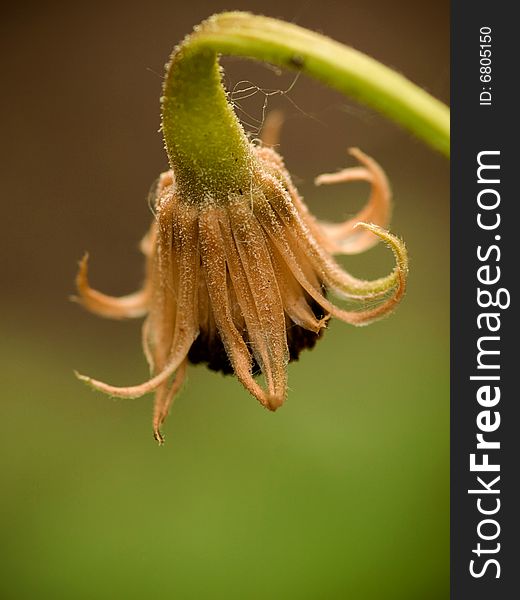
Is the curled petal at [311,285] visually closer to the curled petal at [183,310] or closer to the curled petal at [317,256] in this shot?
the curled petal at [317,256]

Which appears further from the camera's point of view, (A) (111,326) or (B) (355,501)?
(A) (111,326)

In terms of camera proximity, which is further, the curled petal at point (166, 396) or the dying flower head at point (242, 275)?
the curled petal at point (166, 396)

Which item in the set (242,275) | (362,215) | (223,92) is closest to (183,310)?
(242,275)

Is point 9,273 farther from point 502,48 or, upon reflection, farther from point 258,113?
point 502,48

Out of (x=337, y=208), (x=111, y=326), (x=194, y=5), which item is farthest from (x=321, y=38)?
(x=194, y=5)

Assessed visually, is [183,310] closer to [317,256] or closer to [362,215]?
[317,256]

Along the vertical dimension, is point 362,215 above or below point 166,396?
above

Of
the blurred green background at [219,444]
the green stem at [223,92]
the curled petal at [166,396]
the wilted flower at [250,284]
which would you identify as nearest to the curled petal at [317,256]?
the wilted flower at [250,284]
